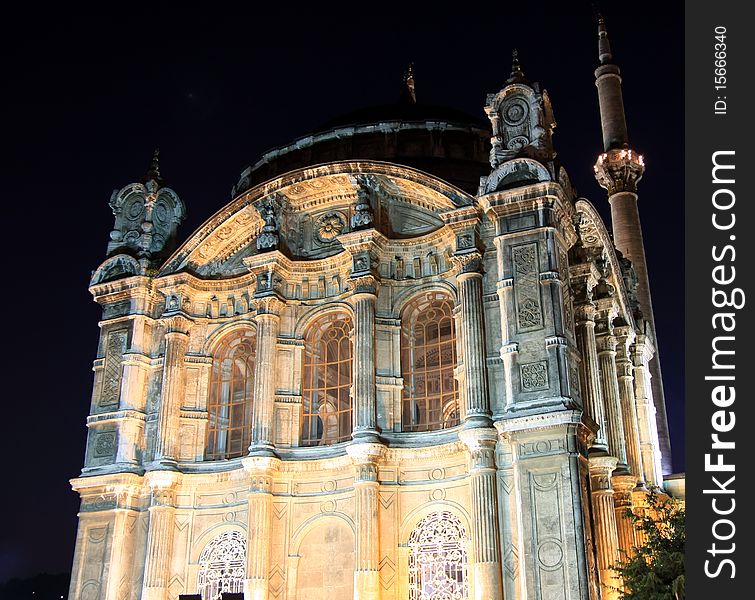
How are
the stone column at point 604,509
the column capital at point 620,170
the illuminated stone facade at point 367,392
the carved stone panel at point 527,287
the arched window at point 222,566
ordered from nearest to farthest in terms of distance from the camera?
the illuminated stone facade at point 367,392 → the carved stone panel at point 527,287 → the stone column at point 604,509 → the arched window at point 222,566 → the column capital at point 620,170

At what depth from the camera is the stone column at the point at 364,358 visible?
23.7 m

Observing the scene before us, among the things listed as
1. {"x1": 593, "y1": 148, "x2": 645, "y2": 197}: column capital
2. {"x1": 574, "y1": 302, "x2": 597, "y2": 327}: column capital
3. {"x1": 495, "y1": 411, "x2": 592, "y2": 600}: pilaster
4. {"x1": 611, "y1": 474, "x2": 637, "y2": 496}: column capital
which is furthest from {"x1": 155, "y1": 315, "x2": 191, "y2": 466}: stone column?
{"x1": 593, "y1": 148, "x2": 645, "y2": 197}: column capital

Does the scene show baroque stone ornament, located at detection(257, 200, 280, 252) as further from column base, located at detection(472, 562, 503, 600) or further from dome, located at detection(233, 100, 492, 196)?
column base, located at detection(472, 562, 503, 600)

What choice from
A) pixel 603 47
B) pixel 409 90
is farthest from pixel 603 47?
pixel 409 90

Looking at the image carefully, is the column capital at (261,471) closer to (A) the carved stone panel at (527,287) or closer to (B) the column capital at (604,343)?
(A) the carved stone panel at (527,287)

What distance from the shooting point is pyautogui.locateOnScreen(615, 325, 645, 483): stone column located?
2927 cm

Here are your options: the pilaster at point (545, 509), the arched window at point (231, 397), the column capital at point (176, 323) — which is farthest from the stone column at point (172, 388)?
the pilaster at point (545, 509)

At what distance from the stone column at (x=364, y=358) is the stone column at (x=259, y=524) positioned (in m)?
2.75

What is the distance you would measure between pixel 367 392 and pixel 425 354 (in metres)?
2.29

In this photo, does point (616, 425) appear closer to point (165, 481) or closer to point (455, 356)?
point (455, 356)

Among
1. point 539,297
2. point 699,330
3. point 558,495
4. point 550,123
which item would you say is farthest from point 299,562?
point 699,330

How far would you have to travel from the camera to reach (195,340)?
A: 2775cm

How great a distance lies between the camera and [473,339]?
23.1 meters

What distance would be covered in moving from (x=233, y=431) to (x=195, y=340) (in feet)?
9.97
